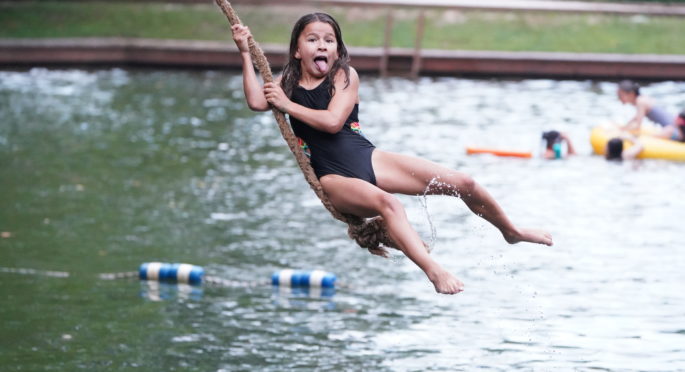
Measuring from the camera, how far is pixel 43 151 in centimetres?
1639

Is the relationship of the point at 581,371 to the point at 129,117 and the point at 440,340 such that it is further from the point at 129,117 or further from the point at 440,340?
the point at 129,117

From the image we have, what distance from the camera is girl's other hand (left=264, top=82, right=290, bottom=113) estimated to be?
6.98 metres

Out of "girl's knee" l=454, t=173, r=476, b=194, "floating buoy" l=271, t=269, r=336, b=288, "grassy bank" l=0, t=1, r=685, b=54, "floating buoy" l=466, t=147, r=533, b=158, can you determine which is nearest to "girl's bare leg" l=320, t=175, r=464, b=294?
"girl's knee" l=454, t=173, r=476, b=194

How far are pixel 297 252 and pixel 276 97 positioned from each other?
5177 mm

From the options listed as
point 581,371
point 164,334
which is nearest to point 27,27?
point 164,334

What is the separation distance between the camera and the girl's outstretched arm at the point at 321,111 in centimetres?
698

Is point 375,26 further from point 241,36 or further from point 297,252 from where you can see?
point 241,36

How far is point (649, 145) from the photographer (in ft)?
54.4

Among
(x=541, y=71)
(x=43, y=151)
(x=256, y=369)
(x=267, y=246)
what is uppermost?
(x=541, y=71)

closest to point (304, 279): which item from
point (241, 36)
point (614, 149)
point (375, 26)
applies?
point (241, 36)

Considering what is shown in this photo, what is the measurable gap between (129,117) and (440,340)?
10517 mm

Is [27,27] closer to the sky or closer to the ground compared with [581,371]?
closer to the sky

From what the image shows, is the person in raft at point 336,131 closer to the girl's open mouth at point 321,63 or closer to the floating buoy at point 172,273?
the girl's open mouth at point 321,63

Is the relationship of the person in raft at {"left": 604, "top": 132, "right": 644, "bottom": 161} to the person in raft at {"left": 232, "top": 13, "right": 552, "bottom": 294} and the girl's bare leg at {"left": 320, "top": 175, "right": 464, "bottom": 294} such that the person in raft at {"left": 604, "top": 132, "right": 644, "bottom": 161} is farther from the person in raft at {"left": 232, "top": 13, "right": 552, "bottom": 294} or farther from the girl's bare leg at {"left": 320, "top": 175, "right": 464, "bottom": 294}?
the girl's bare leg at {"left": 320, "top": 175, "right": 464, "bottom": 294}
